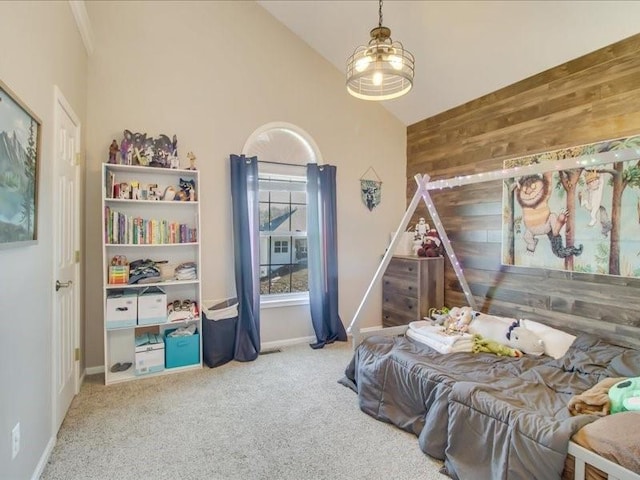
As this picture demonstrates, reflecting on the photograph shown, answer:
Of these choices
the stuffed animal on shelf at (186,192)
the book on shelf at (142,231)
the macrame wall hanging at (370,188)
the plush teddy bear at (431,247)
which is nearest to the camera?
the book on shelf at (142,231)

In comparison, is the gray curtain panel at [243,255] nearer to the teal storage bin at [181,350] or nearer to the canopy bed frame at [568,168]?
the teal storage bin at [181,350]

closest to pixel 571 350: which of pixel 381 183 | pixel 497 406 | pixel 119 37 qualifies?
pixel 497 406

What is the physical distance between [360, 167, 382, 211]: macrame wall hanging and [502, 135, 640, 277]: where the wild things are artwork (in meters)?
1.49

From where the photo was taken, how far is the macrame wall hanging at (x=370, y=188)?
169 inches

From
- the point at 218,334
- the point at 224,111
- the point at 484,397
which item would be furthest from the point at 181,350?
the point at 484,397

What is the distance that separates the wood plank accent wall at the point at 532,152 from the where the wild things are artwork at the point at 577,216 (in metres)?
0.09

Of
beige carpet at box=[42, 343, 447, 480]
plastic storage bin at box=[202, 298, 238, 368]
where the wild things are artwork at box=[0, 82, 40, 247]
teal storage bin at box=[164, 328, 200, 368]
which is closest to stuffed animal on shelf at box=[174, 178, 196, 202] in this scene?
plastic storage bin at box=[202, 298, 238, 368]

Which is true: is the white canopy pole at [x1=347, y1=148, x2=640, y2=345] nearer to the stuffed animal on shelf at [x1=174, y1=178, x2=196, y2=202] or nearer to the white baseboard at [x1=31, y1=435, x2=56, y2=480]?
the stuffed animal on shelf at [x1=174, y1=178, x2=196, y2=202]

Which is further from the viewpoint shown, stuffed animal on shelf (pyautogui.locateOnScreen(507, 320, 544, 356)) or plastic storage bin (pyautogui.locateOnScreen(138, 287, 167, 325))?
plastic storage bin (pyautogui.locateOnScreen(138, 287, 167, 325))

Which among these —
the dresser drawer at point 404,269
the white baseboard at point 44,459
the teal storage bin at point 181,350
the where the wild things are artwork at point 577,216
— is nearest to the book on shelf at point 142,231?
the teal storage bin at point 181,350

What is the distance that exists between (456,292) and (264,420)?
7.99 ft

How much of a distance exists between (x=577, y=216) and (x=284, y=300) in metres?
2.80

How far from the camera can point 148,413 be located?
2441 mm

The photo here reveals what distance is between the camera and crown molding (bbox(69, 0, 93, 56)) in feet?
8.20
